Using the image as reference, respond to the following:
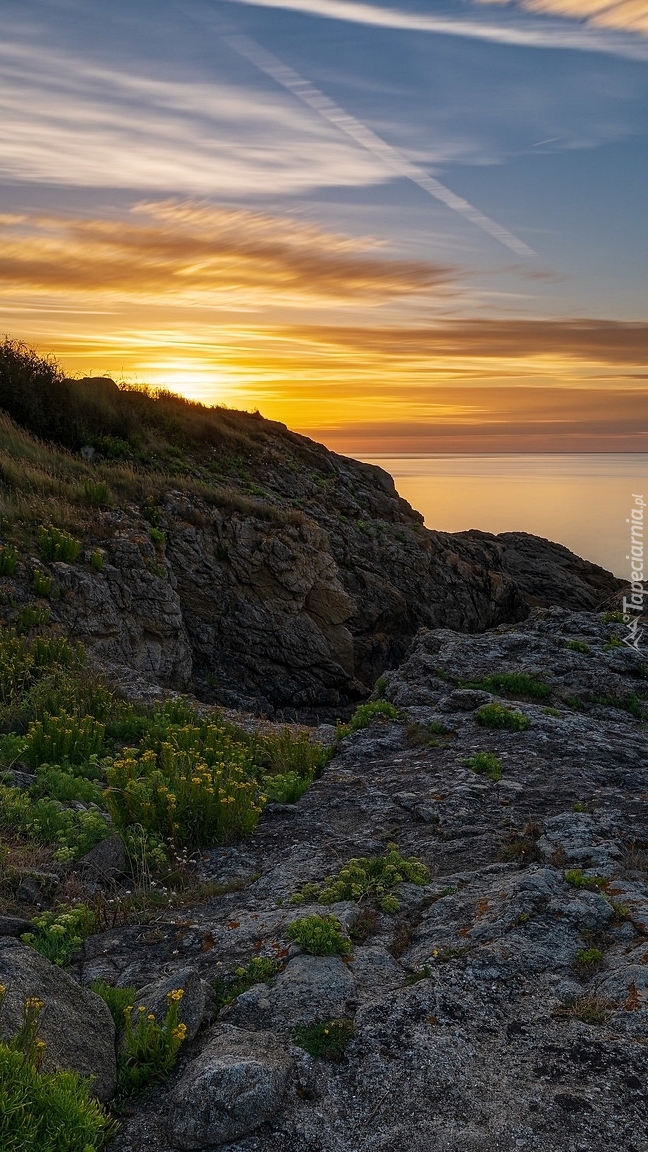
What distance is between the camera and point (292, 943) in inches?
206

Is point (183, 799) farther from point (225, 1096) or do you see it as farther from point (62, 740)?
point (225, 1096)

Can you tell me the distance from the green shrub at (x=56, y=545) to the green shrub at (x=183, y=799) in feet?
24.5

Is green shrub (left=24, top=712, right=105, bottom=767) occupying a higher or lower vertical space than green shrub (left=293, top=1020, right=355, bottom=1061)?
higher

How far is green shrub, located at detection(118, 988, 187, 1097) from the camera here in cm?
418

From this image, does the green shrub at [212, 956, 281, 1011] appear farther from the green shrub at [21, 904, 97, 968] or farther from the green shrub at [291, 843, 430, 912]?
the green shrub at [21, 904, 97, 968]

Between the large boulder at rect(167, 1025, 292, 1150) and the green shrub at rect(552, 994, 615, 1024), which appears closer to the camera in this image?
the large boulder at rect(167, 1025, 292, 1150)

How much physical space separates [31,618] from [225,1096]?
9979 mm

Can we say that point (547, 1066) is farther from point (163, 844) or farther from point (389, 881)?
point (163, 844)

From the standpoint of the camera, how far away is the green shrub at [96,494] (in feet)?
59.6

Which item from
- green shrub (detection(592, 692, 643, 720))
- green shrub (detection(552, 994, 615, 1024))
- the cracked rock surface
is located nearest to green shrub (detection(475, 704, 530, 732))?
the cracked rock surface

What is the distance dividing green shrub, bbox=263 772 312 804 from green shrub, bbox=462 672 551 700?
14.4 ft

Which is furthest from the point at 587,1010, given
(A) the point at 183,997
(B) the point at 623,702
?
(B) the point at 623,702

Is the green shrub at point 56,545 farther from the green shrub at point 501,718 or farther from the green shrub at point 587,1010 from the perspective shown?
the green shrub at point 587,1010

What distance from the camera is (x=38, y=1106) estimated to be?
3432 millimetres
